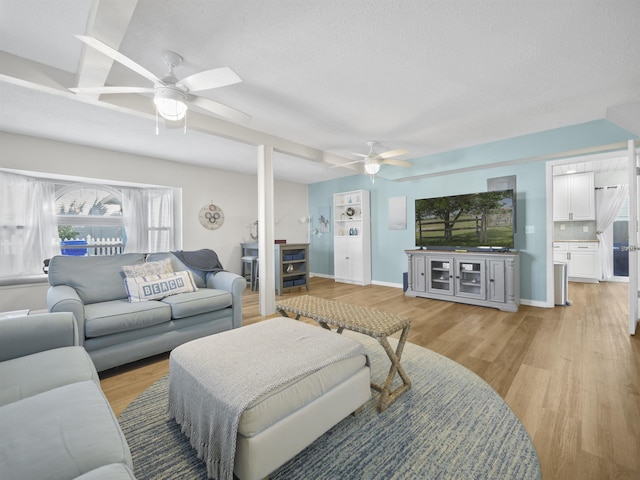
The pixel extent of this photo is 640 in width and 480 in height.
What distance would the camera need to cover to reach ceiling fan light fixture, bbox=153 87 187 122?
2.08 meters

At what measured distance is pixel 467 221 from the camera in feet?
14.3

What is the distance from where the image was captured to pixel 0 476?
2.38 feet

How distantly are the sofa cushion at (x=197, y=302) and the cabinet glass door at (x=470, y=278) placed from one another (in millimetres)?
3393

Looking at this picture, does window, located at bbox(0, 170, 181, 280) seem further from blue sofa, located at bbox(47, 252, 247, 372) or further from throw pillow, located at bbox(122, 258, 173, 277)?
throw pillow, located at bbox(122, 258, 173, 277)

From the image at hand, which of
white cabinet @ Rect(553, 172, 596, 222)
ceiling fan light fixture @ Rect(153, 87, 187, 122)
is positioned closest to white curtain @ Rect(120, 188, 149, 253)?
ceiling fan light fixture @ Rect(153, 87, 187, 122)

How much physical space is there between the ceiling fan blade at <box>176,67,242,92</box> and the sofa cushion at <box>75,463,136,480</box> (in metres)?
1.92

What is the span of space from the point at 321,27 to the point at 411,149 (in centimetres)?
311

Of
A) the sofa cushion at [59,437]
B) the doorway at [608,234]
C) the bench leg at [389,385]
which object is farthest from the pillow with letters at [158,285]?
the doorway at [608,234]

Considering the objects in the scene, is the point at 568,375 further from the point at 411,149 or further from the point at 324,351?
the point at 411,149

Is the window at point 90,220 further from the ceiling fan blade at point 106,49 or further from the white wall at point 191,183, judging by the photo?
the ceiling fan blade at point 106,49

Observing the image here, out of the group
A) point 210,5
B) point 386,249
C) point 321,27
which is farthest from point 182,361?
point 386,249

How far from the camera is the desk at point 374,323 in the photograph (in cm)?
174

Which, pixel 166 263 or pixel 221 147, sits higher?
pixel 221 147

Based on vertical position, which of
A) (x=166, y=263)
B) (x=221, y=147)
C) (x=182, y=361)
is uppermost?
(x=221, y=147)
